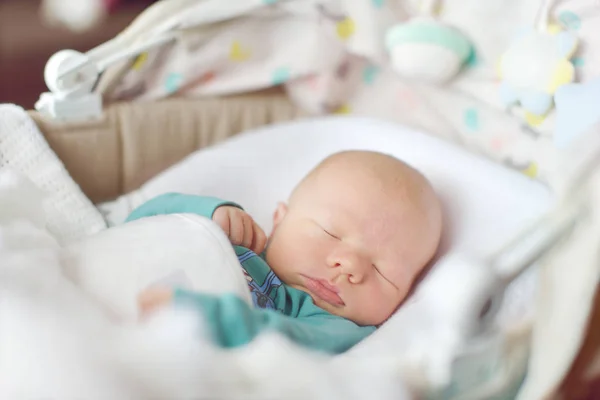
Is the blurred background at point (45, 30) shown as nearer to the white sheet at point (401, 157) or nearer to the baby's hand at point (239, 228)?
the white sheet at point (401, 157)

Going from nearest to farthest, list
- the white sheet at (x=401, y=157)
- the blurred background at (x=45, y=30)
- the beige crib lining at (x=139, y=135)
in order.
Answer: the white sheet at (x=401, y=157), the beige crib lining at (x=139, y=135), the blurred background at (x=45, y=30)

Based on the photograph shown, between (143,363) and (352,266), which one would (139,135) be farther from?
(143,363)

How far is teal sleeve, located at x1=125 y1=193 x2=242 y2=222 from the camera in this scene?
89 cm

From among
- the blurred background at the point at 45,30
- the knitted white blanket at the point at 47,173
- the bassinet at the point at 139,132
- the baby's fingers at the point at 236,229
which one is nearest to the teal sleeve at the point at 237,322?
the baby's fingers at the point at 236,229

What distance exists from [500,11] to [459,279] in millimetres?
611

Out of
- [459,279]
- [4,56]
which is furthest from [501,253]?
[4,56]

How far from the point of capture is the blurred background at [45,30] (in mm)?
1940

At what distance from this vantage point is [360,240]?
2.72 feet

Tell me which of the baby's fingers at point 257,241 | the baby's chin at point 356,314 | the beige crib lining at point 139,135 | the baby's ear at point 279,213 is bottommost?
the baby's chin at point 356,314

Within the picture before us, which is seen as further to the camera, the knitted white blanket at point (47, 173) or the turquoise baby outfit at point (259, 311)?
the knitted white blanket at point (47, 173)

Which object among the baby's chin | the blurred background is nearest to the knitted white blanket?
the baby's chin

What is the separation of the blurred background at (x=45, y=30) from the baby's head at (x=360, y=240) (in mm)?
1353

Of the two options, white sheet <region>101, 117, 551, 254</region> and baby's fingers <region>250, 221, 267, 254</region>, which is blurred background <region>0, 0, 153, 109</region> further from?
baby's fingers <region>250, 221, 267, 254</region>

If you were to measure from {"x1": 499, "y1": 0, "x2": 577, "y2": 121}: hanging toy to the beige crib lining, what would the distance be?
1.51ft
